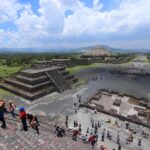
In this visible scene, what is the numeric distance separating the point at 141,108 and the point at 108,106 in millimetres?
4904

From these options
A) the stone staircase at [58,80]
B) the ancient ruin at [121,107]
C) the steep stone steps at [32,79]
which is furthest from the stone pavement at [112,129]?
the steep stone steps at [32,79]

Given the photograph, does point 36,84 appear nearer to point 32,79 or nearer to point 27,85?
point 32,79

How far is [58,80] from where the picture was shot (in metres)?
36.5

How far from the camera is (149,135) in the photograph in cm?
1884

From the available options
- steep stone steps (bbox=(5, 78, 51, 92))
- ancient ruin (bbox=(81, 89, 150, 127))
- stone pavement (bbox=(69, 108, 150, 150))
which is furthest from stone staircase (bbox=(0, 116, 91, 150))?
steep stone steps (bbox=(5, 78, 51, 92))

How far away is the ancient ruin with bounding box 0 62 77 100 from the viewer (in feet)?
98.9

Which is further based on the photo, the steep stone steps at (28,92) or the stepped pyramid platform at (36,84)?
the stepped pyramid platform at (36,84)

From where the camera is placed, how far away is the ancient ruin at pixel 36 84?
30.2 meters

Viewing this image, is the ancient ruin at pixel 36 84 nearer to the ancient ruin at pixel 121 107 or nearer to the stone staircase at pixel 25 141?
the ancient ruin at pixel 121 107

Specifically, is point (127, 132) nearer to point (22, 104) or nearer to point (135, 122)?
point (135, 122)

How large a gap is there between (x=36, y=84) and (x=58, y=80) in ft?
19.3

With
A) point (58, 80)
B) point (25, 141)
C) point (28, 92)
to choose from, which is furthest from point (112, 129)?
point (58, 80)

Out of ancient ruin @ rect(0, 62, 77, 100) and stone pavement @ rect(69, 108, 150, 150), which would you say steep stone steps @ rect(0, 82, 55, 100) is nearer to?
ancient ruin @ rect(0, 62, 77, 100)

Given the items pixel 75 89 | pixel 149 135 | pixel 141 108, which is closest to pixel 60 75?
pixel 75 89
